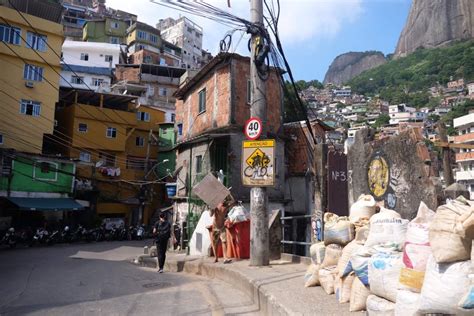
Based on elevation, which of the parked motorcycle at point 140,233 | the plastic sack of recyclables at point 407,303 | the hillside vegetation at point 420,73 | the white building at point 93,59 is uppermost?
the hillside vegetation at point 420,73

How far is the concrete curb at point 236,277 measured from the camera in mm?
4697

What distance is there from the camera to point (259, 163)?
7590 mm

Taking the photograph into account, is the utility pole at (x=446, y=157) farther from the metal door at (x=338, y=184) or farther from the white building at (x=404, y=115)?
the white building at (x=404, y=115)

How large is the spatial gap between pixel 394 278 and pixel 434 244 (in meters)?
0.73

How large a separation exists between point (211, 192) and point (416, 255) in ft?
22.3

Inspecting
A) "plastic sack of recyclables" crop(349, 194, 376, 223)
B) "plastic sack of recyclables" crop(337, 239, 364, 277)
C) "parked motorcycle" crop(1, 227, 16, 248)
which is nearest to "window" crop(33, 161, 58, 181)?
"parked motorcycle" crop(1, 227, 16, 248)

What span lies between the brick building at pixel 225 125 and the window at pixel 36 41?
47.5 ft

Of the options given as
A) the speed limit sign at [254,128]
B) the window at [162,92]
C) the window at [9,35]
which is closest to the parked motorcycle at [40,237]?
the window at [9,35]

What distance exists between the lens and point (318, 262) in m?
5.46

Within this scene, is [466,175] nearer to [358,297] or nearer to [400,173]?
[400,173]

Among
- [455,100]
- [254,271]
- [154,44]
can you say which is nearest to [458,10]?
[455,100]

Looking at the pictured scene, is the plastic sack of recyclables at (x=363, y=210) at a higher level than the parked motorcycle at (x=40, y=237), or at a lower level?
higher

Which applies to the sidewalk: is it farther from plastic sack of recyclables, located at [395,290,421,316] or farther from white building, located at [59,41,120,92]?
white building, located at [59,41,120,92]

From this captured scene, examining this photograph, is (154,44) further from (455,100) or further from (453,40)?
(453,40)
